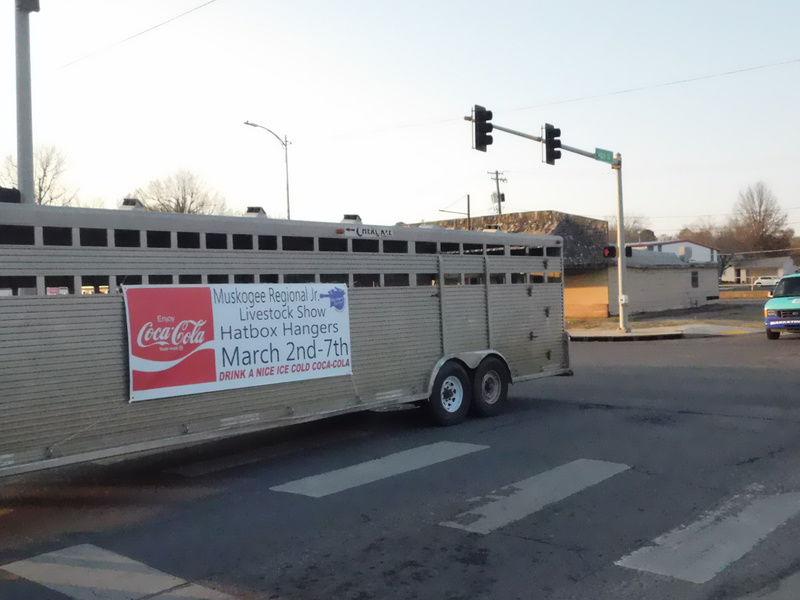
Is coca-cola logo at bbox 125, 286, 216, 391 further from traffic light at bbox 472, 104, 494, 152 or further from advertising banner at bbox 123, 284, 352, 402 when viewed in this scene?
traffic light at bbox 472, 104, 494, 152

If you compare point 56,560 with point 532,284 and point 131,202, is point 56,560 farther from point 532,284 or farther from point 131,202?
point 532,284

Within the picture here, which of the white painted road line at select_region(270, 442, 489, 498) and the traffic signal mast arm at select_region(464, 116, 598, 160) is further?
the traffic signal mast arm at select_region(464, 116, 598, 160)

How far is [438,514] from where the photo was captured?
270 inches

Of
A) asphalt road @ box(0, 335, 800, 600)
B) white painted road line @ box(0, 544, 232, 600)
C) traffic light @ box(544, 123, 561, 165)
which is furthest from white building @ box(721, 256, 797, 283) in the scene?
white painted road line @ box(0, 544, 232, 600)

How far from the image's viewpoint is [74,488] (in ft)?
27.1

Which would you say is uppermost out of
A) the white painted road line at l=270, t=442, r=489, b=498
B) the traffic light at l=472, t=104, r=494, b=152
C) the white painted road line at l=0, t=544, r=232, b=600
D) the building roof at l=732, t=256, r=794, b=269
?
the traffic light at l=472, t=104, r=494, b=152

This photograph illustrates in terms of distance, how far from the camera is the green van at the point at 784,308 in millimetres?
23547

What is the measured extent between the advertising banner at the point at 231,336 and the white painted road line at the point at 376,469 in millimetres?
1321

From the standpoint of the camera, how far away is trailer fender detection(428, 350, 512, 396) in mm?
10883

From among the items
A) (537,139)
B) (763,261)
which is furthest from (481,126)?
(763,261)

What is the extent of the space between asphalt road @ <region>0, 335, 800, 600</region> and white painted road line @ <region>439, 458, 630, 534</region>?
30 millimetres

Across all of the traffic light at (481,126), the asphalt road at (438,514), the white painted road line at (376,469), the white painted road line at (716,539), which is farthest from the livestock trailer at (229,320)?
the traffic light at (481,126)

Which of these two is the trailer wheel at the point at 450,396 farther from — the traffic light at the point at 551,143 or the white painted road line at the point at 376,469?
the traffic light at the point at 551,143

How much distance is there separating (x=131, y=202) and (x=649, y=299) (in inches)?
1407
